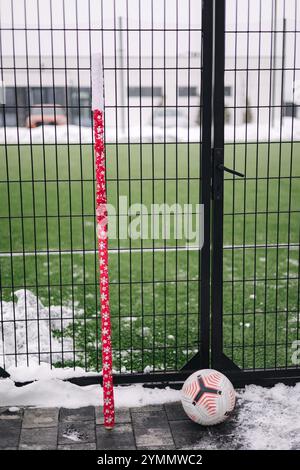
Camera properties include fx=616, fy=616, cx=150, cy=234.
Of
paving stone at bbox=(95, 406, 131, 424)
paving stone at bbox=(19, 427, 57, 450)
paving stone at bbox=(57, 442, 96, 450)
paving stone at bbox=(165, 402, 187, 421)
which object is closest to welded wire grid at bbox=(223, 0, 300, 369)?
paving stone at bbox=(165, 402, 187, 421)

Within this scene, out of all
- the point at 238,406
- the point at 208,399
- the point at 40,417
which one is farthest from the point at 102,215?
the point at 238,406

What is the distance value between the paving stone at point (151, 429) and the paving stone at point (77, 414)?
0.91ft

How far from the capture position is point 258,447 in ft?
11.6

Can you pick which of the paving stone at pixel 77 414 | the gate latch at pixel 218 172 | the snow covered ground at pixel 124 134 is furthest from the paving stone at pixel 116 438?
the snow covered ground at pixel 124 134

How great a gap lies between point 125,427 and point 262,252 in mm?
5357

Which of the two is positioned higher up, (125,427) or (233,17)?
(233,17)

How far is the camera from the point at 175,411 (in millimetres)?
4016

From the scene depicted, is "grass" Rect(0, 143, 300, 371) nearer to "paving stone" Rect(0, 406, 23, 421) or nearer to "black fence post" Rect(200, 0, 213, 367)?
"black fence post" Rect(200, 0, 213, 367)

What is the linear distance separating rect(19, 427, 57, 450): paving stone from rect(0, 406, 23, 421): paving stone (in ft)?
0.66

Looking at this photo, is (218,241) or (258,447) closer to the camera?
(258,447)
